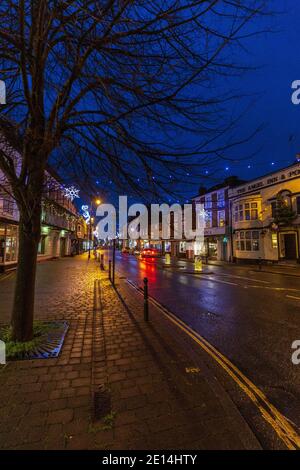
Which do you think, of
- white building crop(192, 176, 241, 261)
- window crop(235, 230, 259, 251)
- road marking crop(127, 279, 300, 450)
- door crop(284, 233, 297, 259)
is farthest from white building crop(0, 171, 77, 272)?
door crop(284, 233, 297, 259)

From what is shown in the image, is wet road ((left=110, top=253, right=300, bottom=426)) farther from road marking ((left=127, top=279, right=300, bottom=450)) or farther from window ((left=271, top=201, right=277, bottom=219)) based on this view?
window ((left=271, top=201, right=277, bottom=219))

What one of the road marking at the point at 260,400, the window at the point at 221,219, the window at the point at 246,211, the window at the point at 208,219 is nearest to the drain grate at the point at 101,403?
the road marking at the point at 260,400

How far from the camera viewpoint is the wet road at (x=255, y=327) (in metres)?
3.72

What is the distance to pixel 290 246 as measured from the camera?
2450cm

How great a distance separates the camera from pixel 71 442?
2.46 metres

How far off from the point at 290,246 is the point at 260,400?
24580mm

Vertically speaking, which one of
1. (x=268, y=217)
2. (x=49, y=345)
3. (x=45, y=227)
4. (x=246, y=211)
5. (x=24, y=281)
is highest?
(x=246, y=211)

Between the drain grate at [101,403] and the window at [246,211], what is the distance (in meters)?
28.3

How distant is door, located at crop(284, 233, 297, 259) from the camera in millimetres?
23938
